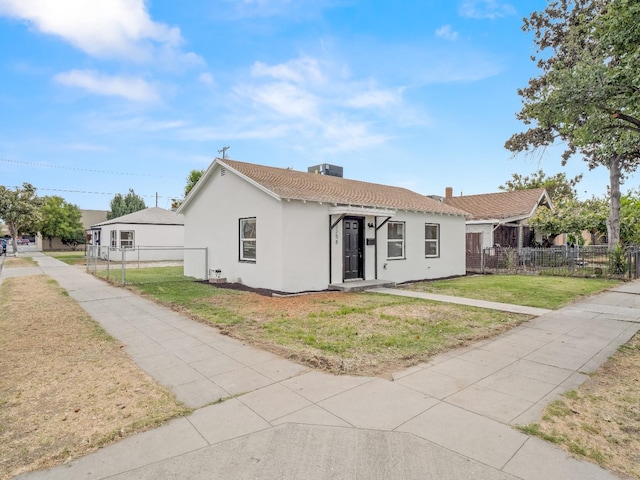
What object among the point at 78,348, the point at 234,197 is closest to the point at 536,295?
the point at 234,197

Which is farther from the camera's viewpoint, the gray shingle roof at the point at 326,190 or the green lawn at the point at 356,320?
the gray shingle roof at the point at 326,190

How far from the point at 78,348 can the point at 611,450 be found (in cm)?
666

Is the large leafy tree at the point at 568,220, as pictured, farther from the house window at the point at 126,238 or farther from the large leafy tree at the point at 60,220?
the large leafy tree at the point at 60,220

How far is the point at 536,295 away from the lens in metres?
10.2

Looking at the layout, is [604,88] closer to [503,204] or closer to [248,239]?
[248,239]

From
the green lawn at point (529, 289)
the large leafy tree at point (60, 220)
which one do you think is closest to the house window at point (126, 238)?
the green lawn at point (529, 289)

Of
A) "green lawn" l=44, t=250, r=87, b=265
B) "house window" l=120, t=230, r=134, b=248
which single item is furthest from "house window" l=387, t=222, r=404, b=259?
"green lawn" l=44, t=250, r=87, b=265

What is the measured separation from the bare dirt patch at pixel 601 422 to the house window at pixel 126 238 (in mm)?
27566

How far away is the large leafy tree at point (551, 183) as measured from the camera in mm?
37438

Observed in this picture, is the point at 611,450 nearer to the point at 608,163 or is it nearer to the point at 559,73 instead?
the point at 559,73

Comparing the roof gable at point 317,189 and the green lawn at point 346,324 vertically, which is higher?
the roof gable at point 317,189

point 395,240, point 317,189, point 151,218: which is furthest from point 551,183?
point 151,218

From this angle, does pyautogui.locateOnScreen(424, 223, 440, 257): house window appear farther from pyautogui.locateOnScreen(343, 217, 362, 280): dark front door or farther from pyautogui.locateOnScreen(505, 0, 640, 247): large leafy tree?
pyautogui.locateOnScreen(505, 0, 640, 247): large leafy tree

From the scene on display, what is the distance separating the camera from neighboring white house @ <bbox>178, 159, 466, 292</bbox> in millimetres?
10648
